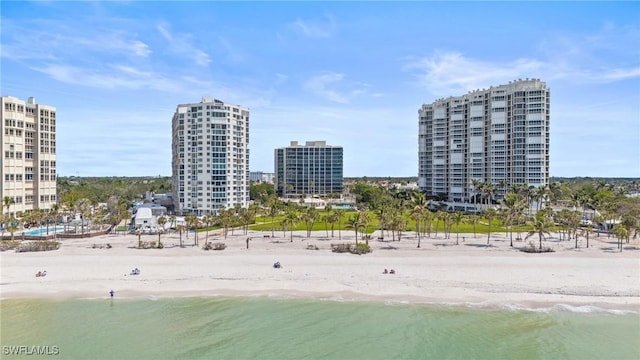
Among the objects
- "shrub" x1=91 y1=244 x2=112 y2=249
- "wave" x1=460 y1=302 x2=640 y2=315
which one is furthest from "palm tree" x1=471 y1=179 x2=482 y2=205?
"shrub" x1=91 y1=244 x2=112 y2=249

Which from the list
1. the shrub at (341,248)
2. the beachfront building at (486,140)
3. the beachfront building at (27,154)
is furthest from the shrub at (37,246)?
the beachfront building at (486,140)

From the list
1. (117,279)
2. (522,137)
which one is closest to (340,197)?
(522,137)

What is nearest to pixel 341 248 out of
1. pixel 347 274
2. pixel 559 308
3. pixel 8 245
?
pixel 347 274

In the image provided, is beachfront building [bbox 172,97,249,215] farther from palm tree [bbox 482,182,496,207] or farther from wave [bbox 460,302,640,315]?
wave [bbox 460,302,640,315]

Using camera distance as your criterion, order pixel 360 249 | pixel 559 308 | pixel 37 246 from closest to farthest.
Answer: pixel 559 308 < pixel 360 249 < pixel 37 246

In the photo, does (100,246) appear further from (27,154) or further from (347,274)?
(27,154)

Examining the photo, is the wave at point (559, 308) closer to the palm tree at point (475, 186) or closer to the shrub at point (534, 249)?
the shrub at point (534, 249)
